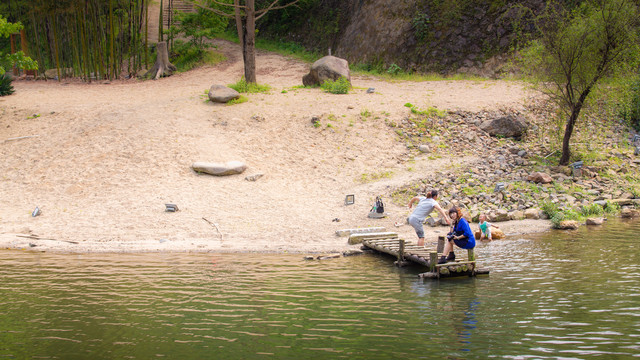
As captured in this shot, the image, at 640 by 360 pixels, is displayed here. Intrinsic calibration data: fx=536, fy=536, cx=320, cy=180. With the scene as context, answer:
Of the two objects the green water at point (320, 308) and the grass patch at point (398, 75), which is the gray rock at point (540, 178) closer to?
the green water at point (320, 308)

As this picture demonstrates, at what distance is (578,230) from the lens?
13664mm

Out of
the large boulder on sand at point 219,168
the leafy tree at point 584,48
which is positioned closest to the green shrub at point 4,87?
the large boulder on sand at point 219,168

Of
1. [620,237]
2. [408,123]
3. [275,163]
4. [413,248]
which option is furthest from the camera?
[408,123]

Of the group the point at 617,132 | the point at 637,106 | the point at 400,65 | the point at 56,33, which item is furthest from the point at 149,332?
the point at 56,33

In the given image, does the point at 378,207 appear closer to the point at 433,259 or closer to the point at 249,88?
the point at 433,259

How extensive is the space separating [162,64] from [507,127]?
18.3m

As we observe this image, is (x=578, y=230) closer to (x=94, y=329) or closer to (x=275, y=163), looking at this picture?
(x=275, y=163)

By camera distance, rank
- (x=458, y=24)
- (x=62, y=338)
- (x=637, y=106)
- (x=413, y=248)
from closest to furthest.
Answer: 1. (x=62, y=338)
2. (x=413, y=248)
3. (x=637, y=106)
4. (x=458, y=24)

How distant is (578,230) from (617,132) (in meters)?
9.87

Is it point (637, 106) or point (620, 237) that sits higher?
point (637, 106)

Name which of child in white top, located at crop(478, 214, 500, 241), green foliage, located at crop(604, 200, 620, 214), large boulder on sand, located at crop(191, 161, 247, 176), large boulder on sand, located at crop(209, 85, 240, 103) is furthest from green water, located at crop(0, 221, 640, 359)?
large boulder on sand, located at crop(209, 85, 240, 103)

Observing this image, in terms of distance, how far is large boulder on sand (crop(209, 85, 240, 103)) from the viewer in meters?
22.0

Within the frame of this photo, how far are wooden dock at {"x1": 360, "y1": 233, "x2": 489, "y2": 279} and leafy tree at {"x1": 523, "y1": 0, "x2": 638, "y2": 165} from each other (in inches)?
341

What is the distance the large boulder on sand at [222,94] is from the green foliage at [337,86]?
3.93 meters
